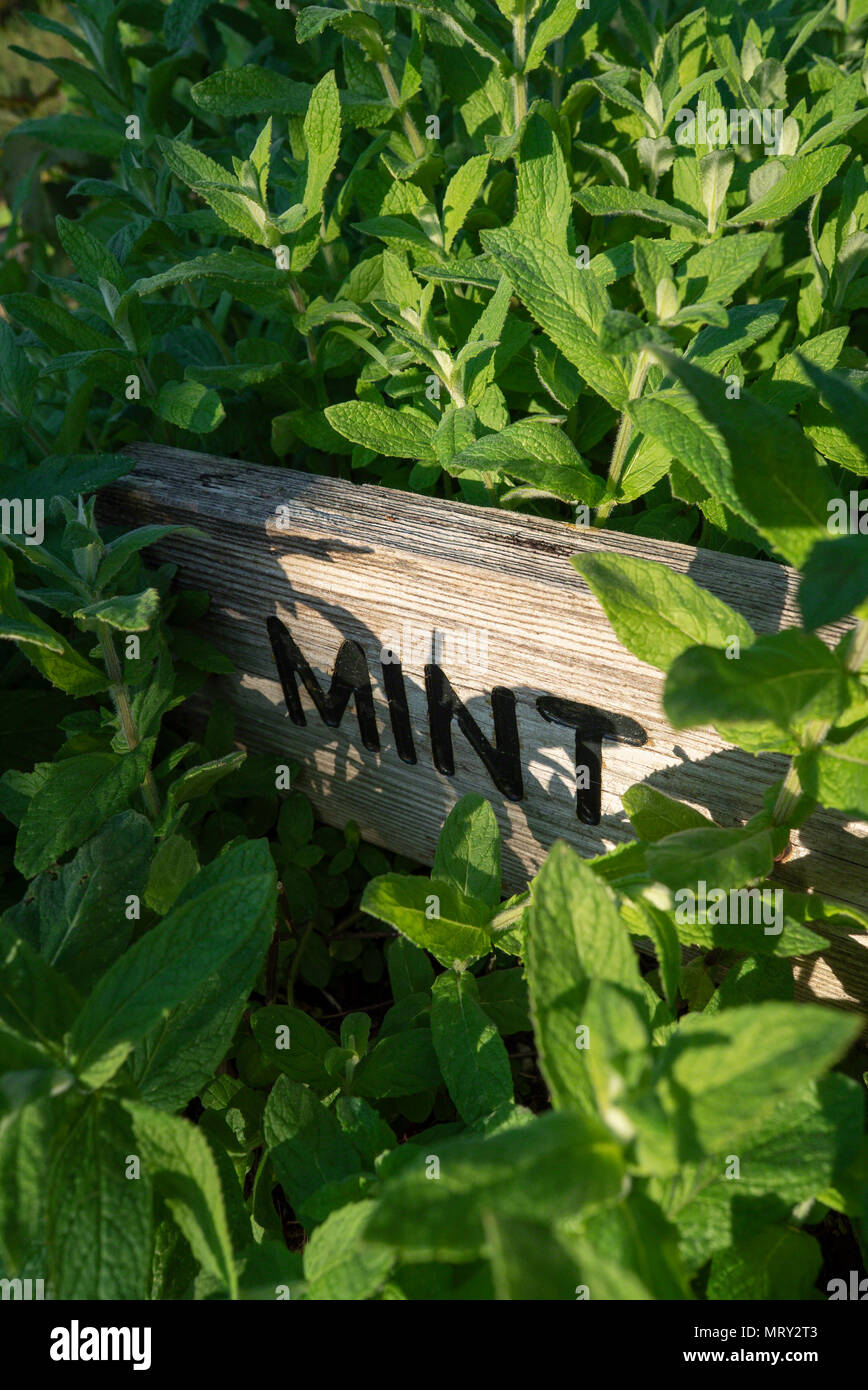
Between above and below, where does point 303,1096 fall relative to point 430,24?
below

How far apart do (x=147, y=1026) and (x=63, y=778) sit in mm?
515

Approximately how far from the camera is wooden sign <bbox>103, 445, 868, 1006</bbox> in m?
1.14

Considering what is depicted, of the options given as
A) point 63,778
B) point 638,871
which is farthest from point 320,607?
point 638,871

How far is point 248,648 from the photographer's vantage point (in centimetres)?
148

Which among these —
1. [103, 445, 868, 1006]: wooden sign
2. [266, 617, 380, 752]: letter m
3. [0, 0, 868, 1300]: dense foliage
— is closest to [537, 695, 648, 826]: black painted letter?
[103, 445, 868, 1006]: wooden sign

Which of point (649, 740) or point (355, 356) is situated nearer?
point (649, 740)

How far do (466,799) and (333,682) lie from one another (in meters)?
0.31

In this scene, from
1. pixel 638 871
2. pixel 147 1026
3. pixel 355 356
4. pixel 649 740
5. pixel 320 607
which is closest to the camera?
pixel 147 1026

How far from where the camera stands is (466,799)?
121 cm

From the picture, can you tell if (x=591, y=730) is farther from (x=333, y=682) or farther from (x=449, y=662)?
(x=333, y=682)

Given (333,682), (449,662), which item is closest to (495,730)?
(449,662)

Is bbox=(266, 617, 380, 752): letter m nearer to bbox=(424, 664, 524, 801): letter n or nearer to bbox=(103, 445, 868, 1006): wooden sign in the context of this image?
bbox=(103, 445, 868, 1006): wooden sign

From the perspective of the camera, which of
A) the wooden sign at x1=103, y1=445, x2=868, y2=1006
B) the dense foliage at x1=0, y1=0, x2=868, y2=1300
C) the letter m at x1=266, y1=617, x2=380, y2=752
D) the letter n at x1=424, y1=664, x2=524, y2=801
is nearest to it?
the dense foliage at x1=0, y1=0, x2=868, y2=1300

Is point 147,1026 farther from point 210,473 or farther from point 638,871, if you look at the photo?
point 210,473
